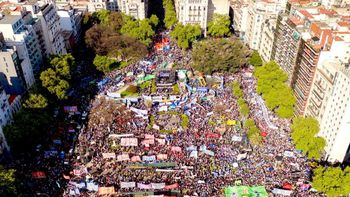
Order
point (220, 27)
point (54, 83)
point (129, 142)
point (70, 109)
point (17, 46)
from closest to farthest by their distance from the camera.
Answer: point (129, 142)
point (17, 46)
point (54, 83)
point (70, 109)
point (220, 27)

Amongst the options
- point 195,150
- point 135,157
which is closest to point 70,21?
point 135,157

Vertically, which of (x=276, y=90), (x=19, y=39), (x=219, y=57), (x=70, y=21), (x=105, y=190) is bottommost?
(x=105, y=190)

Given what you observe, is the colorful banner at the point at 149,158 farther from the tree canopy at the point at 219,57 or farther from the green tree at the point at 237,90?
the tree canopy at the point at 219,57

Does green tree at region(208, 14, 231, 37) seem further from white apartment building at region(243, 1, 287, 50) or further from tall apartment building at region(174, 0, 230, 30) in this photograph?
white apartment building at region(243, 1, 287, 50)

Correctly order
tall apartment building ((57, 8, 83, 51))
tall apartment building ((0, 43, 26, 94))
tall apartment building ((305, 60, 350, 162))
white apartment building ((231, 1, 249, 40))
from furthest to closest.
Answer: white apartment building ((231, 1, 249, 40)), tall apartment building ((57, 8, 83, 51)), tall apartment building ((0, 43, 26, 94)), tall apartment building ((305, 60, 350, 162))

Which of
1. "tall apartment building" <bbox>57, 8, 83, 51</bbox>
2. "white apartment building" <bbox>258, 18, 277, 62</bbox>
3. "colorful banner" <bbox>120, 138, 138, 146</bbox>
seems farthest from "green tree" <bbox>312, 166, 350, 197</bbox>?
"tall apartment building" <bbox>57, 8, 83, 51</bbox>

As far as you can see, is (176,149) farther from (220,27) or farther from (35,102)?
(220,27)
